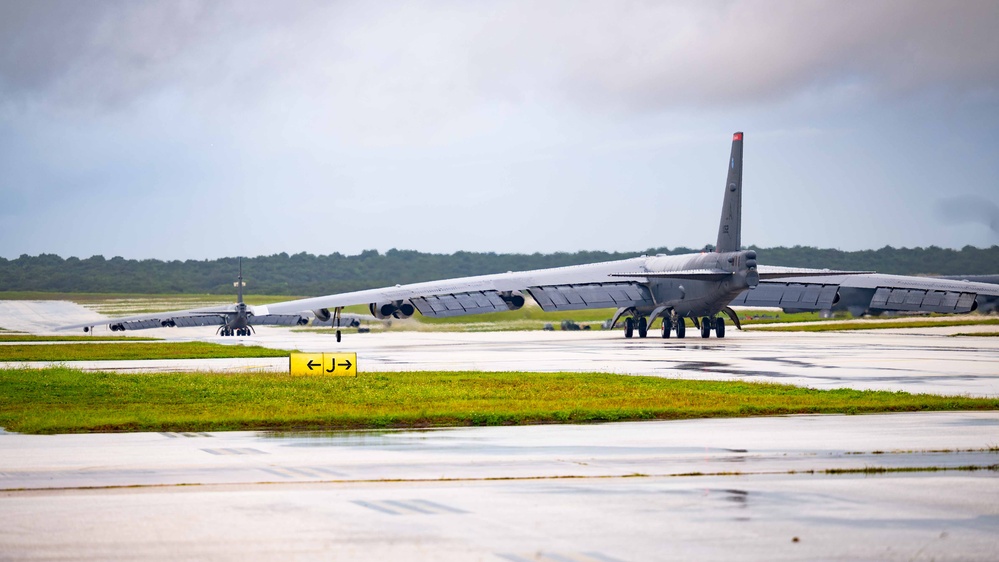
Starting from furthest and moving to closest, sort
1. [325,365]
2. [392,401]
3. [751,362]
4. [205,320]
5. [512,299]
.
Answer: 1. [205,320]
2. [512,299]
3. [751,362]
4. [325,365]
5. [392,401]

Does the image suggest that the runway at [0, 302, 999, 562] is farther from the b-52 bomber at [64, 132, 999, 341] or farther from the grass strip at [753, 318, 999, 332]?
the grass strip at [753, 318, 999, 332]

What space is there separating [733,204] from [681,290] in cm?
520

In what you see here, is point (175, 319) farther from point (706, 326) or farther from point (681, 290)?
point (681, 290)

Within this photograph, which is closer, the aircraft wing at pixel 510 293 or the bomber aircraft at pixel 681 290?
the bomber aircraft at pixel 681 290

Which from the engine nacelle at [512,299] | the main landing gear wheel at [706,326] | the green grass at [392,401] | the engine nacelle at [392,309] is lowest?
the green grass at [392,401]

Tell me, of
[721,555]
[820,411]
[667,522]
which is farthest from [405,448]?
[820,411]

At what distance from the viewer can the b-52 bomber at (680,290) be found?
49406 mm

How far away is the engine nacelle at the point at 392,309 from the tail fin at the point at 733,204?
15.1m

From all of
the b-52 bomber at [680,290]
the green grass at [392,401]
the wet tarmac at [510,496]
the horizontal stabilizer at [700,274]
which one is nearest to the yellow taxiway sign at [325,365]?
the green grass at [392,401]

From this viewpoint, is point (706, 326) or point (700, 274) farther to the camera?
point (706, 326)

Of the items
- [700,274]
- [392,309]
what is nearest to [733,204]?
[700,274]

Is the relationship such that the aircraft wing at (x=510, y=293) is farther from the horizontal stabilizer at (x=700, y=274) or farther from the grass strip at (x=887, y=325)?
the grass strip at (x=887, y=325)

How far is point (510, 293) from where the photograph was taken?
54.5m

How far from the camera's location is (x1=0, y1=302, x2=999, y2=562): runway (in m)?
7.66
